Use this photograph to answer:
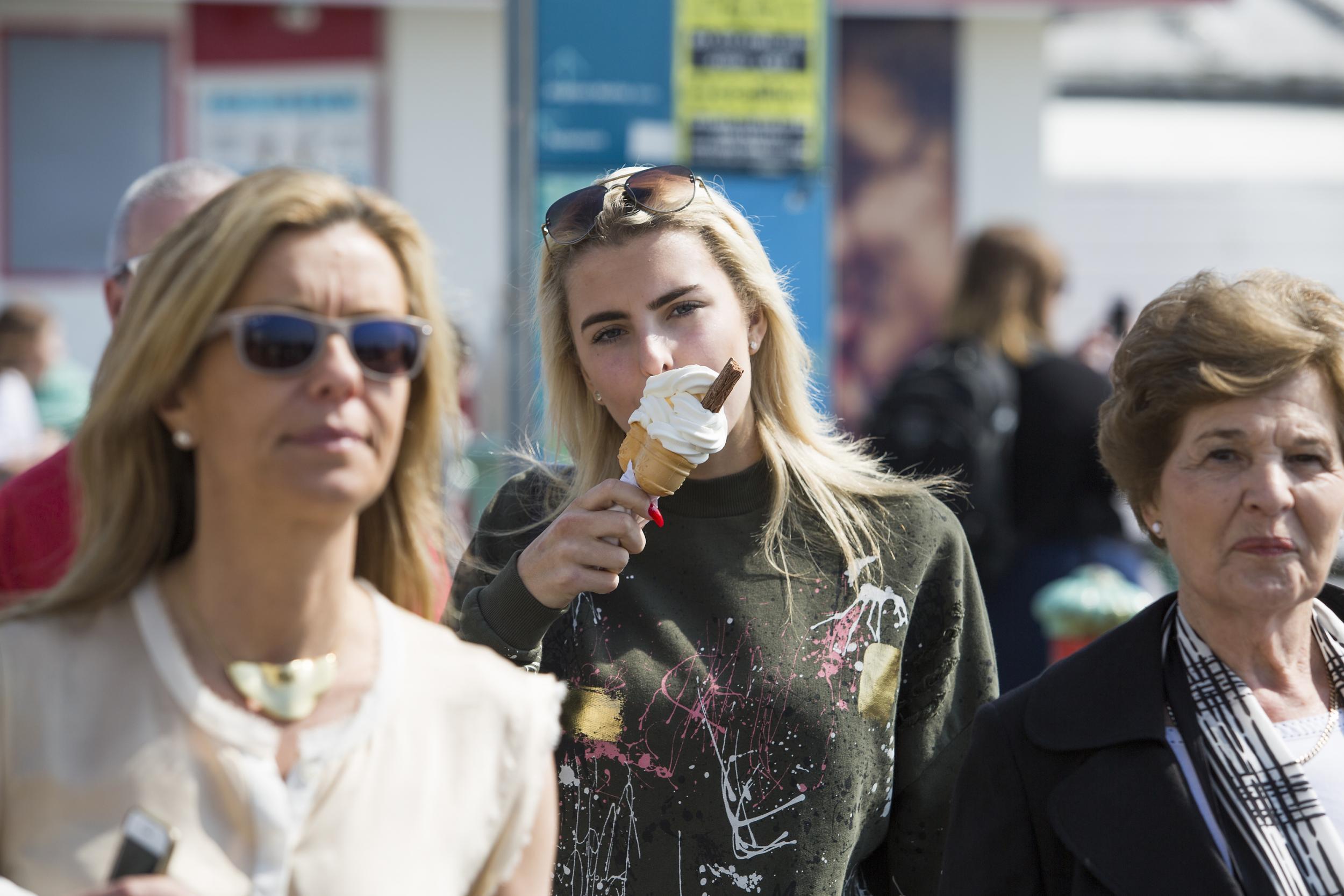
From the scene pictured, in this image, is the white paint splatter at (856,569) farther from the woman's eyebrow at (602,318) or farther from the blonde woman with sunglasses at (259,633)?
the blonde woman with sunglasses at (259,633)

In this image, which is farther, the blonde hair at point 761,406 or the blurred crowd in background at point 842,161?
the blurred crowd in background at point 842,161

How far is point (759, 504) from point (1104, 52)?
39.7ft

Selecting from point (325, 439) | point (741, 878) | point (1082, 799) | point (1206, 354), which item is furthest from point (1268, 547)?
point (325, 439)

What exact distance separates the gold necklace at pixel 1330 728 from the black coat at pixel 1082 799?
0.21 meters

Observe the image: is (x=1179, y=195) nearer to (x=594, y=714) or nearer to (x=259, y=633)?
(x=594, y=714)

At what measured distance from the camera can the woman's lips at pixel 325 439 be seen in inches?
68.8

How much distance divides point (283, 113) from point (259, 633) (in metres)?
9.00

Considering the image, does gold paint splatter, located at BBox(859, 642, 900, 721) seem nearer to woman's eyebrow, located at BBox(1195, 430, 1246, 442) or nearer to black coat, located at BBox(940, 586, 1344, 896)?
black coat, located at BBox(940, 586, 1344, 896)

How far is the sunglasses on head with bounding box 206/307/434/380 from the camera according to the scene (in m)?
1.73

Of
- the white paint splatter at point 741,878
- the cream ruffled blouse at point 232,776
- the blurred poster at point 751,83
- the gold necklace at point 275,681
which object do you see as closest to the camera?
the cream ruffled blouse at point 232,776

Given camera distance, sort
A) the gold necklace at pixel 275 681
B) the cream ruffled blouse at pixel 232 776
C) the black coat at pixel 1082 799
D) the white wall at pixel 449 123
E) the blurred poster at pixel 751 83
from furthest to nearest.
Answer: the white wall at pixel 449 123 < the blurred poster at pixel 751 83 < the black coat at pixel 1082 799 < the gold necklace at pixel 275 681 < the cream ruffled blouse at pixel 232 776

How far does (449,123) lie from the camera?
10203 millimetres

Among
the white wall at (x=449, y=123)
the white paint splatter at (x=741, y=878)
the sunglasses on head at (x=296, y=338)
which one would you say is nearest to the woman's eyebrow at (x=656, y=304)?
the sunglasses on head at (x=296, y=338)

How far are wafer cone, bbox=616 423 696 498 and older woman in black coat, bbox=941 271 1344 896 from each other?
61 cm
